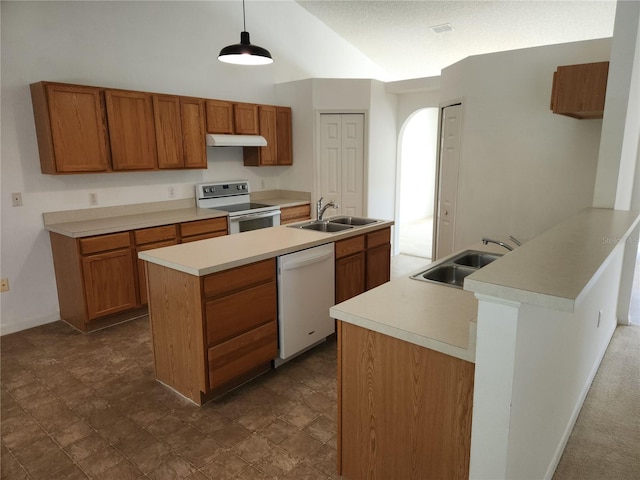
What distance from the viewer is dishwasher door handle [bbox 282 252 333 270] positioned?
9.10ft

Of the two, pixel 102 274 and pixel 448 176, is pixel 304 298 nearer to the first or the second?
pixel 102 274

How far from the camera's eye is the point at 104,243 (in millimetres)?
Answer: 3500

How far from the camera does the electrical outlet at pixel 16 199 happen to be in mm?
3457

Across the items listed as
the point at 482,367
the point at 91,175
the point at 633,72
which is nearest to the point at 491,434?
the point at 482,367

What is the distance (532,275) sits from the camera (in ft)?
4.05

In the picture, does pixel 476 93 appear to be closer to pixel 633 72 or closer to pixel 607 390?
pixel 633 72

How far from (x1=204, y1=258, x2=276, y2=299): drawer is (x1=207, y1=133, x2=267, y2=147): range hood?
234 cm

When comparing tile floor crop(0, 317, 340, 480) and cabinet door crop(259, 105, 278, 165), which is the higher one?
cabinet door crop(259, 105, 278, 165)

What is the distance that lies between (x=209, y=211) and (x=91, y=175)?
3.83ft

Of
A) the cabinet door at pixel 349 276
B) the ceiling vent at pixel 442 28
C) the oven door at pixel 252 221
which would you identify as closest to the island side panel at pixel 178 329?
the cabinet door at pixel 349 276

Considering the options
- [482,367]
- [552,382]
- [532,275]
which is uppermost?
[532,275]

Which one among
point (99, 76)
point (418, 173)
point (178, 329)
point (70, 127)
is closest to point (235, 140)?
point (99, 76)

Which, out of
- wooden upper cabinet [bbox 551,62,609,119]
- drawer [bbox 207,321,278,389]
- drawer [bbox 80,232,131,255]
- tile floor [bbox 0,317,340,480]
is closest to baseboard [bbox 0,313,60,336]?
tile floor [bbox 0,317,340,480]

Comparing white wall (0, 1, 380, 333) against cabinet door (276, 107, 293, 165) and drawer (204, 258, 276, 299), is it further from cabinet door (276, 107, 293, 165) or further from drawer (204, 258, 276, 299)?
drawer (204, 258, 276, 299)
